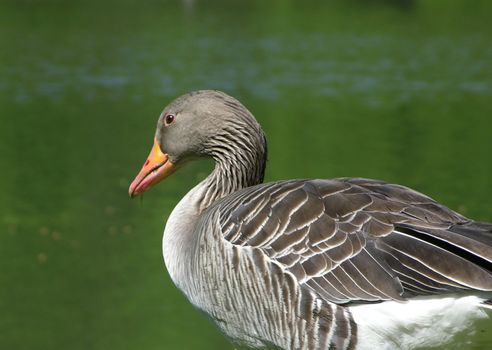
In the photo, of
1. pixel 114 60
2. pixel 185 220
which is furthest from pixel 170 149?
pixel 114 60

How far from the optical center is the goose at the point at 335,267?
187 inches

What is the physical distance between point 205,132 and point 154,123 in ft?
40.0

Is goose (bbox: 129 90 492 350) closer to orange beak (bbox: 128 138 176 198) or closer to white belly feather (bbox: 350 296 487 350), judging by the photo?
white belly feather (bbox: 350 296 487 350)

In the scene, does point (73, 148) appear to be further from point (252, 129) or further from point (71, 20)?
point (71, 20)

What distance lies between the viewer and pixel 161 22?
39562mm

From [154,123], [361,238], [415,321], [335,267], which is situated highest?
[361,238]

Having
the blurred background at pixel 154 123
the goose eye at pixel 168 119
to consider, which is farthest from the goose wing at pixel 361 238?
the goose eye at pixel 168 119

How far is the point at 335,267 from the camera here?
5.00m

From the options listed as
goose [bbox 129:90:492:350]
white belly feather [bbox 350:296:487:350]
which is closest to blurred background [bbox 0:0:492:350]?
white belly feather [bbox 350:296:487:350]

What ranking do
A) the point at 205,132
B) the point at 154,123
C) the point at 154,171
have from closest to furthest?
the point at 205,132, the point at 154,171, the point at 154,123

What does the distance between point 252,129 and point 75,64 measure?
21.3m

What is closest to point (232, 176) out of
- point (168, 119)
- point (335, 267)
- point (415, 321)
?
point (168, 119)

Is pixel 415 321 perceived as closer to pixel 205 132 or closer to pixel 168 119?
pixel 205 132

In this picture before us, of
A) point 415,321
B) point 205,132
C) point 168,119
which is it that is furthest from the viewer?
point 168,119
